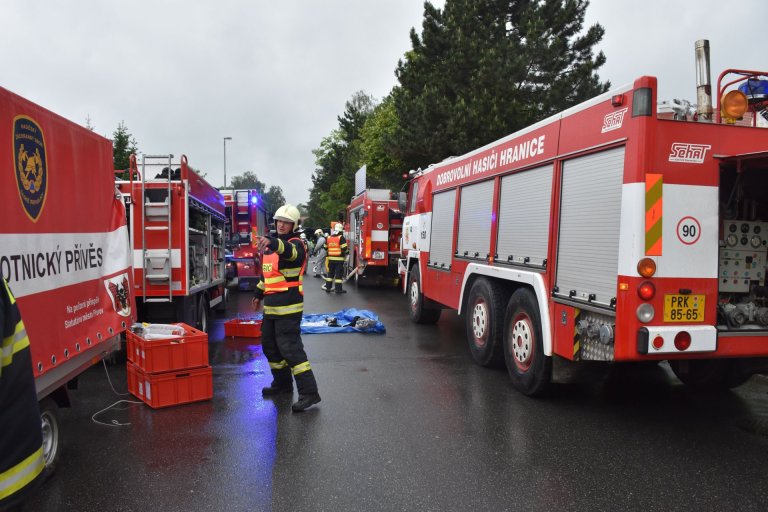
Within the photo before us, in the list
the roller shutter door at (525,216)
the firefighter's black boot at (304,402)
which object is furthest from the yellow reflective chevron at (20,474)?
the roller shutter door at (525,216)

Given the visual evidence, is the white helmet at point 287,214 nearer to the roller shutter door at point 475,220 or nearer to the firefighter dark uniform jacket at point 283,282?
the firefighter dark uniform jacket at point 283,282

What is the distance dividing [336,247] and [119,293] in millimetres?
10746

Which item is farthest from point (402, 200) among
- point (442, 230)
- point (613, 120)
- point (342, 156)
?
point (342, 156)

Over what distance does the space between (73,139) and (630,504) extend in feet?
14.0

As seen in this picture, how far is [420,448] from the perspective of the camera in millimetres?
4316

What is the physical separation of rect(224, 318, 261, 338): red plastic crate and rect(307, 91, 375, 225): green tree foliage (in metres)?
36.4

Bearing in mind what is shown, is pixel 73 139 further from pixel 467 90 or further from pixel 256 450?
pixel 467 90

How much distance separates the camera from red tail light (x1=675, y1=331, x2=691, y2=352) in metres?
4.12

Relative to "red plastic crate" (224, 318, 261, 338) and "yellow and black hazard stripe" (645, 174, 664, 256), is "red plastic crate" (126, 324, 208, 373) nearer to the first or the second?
"red plastic crate" (224, 318, 261, 338)

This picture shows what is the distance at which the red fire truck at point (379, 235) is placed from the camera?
1586cm

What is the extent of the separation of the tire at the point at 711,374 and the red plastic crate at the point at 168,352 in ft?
14.4

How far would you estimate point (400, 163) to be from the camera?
2681cm

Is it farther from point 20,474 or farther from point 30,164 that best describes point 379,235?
point 20,474

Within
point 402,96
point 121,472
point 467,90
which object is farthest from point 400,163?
point 121,472
